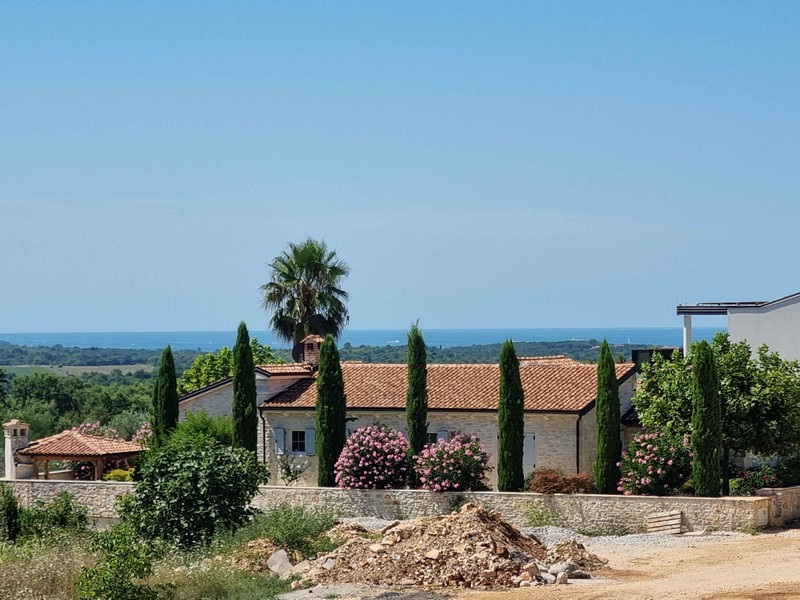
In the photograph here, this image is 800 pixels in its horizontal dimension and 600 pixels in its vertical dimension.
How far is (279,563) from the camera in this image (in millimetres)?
29625

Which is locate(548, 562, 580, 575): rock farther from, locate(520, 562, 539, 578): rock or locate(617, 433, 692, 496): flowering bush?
locate(617, 433, 692, 496): flowering bush

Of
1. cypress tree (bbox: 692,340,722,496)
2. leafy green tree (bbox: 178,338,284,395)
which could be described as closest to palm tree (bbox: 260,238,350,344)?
leafy green tree (bbox: 178,338,284,395)

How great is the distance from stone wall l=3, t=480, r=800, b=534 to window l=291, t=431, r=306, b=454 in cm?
425

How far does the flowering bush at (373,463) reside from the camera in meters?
38.0

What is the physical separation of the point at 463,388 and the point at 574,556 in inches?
541

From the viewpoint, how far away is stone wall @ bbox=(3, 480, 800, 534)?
33.7 metres

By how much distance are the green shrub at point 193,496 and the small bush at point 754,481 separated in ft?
44.7

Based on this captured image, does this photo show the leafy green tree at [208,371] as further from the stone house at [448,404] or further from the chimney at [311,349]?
the stone house at [448,404]

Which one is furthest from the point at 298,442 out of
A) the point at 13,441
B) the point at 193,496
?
the point at 13,441

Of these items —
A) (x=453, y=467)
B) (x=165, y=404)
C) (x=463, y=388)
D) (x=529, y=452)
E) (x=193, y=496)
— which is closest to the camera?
(x=193, y=496)

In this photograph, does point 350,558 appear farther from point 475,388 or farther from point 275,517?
point 475,388

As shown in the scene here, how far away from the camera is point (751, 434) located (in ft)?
116

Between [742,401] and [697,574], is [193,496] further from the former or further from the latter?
[742,401]

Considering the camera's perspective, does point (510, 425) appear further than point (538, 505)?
Yes
